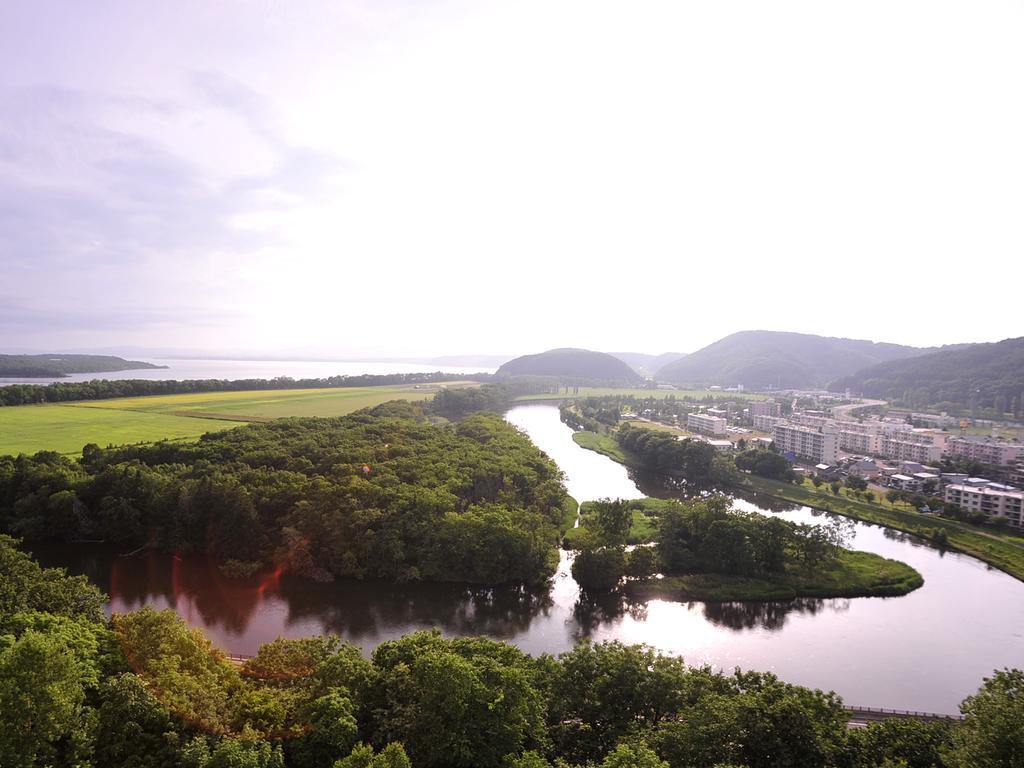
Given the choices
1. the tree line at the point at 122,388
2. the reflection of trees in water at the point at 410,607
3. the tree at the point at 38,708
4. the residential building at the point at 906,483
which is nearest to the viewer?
the tree at the point at 38,708

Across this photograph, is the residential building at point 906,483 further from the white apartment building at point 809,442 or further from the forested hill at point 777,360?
the forested hill at point 777,360

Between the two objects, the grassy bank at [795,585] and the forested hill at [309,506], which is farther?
the forested hill at [309,506]

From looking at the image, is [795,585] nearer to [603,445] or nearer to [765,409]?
[603,445]

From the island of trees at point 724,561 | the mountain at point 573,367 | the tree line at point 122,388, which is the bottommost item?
the island of trees at point 724,561

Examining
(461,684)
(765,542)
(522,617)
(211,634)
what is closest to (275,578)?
(211,634)

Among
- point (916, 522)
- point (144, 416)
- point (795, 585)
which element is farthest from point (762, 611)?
point (144, 416)

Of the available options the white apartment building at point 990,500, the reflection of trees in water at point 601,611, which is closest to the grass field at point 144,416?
the reflection of trees in water at point 601,611

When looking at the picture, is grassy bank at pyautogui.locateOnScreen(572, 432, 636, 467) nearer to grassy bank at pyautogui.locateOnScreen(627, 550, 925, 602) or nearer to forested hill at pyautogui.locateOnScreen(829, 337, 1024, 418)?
grassy bank at pyautogui.locateOnScreen(627, 550, 925, 602)
